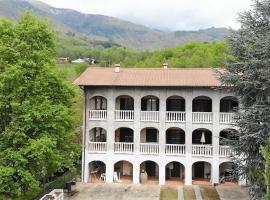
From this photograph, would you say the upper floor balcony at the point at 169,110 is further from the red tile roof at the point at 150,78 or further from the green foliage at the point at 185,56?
the green foliage at the point at 185,56

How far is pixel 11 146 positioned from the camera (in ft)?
84.9

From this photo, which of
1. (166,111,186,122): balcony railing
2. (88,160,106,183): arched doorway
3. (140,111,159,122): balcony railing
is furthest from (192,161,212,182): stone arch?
(88,160,106,183): arched doorway

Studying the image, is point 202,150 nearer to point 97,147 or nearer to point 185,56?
point 97,147

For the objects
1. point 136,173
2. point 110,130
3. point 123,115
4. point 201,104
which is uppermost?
point 201,104

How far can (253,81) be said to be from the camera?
21.5 metres

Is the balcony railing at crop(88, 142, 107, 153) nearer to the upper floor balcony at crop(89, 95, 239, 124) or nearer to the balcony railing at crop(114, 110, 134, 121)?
the upper floor balcony at crop(89, 95, 239, 124)

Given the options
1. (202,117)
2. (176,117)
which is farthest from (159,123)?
(202,117)

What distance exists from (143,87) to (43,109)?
9.69 m

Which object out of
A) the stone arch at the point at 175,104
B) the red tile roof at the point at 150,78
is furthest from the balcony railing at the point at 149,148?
the red tile roof at the point at 150,78

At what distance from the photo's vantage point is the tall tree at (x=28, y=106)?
24.9 meters

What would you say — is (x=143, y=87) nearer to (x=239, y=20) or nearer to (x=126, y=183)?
(x=126, y=183)

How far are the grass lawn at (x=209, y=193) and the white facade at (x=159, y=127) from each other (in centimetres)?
115

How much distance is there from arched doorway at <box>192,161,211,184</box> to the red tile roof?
7.74 metres

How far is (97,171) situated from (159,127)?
7.18m
